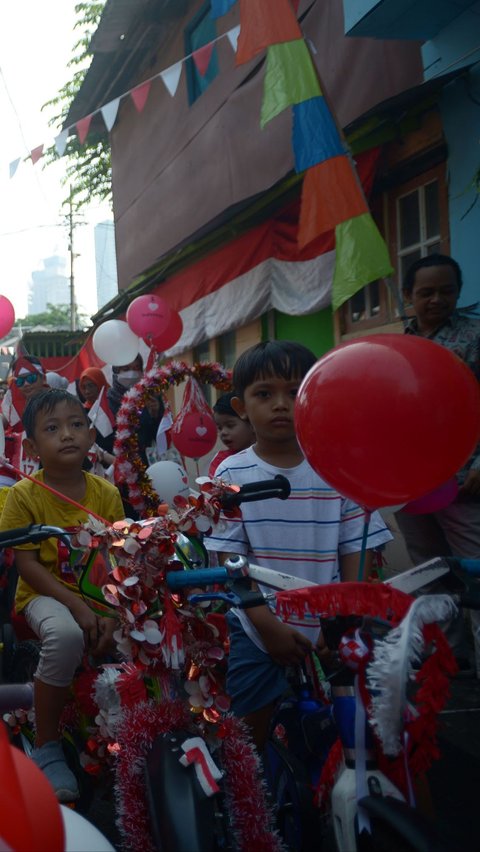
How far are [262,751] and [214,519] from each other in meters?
0.74

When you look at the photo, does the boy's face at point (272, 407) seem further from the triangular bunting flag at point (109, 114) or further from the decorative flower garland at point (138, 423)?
the triangular bunting flag at point (109, 114)

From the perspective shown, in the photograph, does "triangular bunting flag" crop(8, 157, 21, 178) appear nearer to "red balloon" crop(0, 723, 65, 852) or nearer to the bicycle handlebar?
the bicycle handlebar

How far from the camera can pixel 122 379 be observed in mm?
6930

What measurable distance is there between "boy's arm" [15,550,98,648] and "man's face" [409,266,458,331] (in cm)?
229

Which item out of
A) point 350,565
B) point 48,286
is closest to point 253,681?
point 350,565

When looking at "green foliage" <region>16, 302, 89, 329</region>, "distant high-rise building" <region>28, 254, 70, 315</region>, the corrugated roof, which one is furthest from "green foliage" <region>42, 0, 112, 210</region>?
"distant high-rise building" <region>28, 254, 70, 315</region>

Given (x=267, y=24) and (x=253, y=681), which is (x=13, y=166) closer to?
(x=267, y=24)

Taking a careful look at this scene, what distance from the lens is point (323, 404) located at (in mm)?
1708

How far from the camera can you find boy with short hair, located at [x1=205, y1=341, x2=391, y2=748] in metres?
2.25

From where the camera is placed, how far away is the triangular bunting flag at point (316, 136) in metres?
4.37

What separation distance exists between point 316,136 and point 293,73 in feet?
1.27

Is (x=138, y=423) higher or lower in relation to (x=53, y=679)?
higher

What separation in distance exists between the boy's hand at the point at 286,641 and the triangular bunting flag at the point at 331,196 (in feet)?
9.32

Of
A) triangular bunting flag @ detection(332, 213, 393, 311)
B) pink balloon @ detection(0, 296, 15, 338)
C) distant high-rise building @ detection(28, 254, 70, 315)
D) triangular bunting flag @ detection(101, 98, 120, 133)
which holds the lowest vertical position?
triangular bunting flag @ detection(332, 213, 393, 311)
